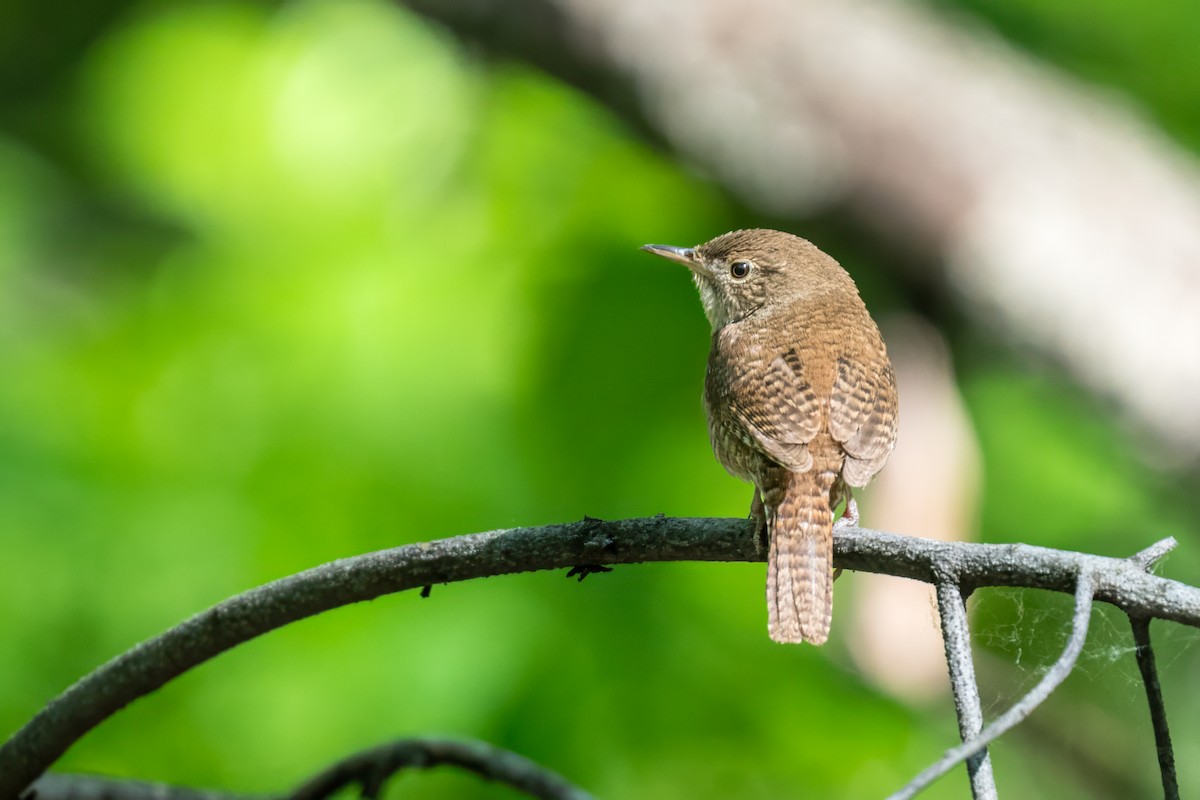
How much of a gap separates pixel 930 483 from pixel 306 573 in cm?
268

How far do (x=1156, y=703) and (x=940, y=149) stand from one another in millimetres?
3991

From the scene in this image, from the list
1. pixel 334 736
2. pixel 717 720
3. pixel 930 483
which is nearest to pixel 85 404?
pixel 334 736

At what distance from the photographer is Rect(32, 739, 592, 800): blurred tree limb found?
7.40 ft

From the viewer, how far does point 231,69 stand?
4.25 m

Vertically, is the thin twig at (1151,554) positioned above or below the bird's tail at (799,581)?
above

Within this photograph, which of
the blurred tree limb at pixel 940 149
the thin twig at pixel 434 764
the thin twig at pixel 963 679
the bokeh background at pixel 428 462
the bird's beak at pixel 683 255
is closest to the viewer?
the thin twig at pixel 963 679

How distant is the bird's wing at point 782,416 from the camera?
2.28 meters

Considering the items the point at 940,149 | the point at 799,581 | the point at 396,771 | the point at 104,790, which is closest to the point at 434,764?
the point at 396,771

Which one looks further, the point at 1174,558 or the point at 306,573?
the point at 1174,558

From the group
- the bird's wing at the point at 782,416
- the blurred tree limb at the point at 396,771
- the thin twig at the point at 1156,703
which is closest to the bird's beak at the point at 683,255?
the bird's wing at the point at 782,416

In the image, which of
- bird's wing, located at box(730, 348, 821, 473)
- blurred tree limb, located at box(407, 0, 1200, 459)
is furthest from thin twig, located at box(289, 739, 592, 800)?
blurred tree limb, located at box(407, 0, 1200, 459)

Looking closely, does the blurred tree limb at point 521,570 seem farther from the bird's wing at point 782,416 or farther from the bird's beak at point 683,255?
the bird's beak at point 683,255

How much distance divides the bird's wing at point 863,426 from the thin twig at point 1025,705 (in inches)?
36.8

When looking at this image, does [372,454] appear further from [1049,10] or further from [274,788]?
[1049,10]
